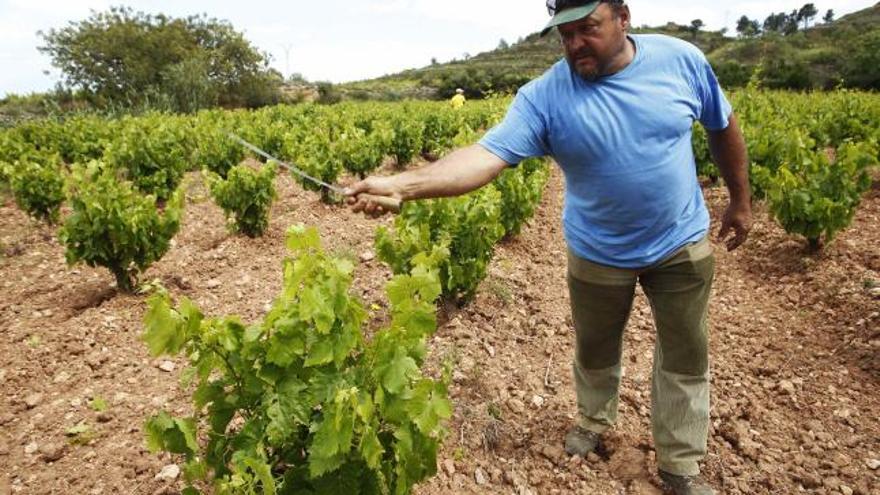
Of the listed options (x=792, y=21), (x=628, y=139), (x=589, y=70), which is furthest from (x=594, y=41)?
(x=792, y=21)

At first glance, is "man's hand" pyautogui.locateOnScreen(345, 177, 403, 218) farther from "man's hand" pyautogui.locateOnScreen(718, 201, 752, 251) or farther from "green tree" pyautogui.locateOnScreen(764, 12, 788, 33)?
"green tree" pyautogui.locateOnScreen(764, 12, 788, 33)

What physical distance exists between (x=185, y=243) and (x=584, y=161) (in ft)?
20.3

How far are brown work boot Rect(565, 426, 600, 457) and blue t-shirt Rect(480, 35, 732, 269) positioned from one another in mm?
1118

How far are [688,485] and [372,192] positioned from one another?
207 cm

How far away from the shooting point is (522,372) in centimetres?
405

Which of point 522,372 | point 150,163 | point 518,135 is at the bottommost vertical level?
point 522,372

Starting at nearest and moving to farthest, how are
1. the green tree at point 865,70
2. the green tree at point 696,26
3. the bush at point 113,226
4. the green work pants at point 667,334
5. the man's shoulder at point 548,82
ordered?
the man's shoulder at point 548,82
the green work pants at point 667,334
the bush at point 113,226
the green tree at point 865,70
the green tree at point 696,26

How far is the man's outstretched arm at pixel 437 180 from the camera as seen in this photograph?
1994 millimetres

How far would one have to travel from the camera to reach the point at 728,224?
2984mm

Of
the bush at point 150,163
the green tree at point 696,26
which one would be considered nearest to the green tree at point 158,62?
the bush at point 150,163

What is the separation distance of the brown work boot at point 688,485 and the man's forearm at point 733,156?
135cm

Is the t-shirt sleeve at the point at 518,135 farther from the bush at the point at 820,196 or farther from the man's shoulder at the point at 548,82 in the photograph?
the bush at the point at 820,196

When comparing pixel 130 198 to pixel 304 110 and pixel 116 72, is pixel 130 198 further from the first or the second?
pixel 116 72

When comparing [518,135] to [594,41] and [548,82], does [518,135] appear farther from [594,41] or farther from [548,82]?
[594,41]
